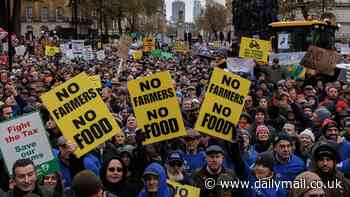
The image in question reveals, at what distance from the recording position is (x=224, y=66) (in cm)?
1988

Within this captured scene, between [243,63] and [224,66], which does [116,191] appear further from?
[224,66]

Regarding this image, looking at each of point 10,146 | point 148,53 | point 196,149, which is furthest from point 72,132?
point 148,53

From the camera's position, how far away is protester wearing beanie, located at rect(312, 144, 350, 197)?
245 inches

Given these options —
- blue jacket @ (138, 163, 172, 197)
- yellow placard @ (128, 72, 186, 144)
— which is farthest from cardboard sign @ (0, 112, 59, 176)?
yellow placard @ (128, 72, 186, 144)

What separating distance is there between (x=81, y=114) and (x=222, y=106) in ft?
5.57

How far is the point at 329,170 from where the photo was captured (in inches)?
252

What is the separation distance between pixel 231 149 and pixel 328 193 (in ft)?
6.20

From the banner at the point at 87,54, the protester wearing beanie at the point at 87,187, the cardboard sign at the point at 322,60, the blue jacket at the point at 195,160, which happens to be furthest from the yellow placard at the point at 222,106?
the banner at the point at 87,54

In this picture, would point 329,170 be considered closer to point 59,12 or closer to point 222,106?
point 222,106

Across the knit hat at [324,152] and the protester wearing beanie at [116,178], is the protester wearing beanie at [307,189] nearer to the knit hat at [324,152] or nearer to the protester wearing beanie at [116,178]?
the knit hat at [324,152]

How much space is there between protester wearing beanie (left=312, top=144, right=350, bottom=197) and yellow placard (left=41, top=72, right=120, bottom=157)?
7.84 ft

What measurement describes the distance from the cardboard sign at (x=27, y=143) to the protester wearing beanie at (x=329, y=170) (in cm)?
250

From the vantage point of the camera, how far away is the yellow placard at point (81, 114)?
7797mm

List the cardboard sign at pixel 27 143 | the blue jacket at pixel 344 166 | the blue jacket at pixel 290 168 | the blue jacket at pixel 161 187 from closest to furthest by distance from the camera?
the blue jacket at pixel 161 187
the cardboard sign at pixel 27 143
the blue jacket at pixel 290 168
the blue jacket at pixel 344 166
